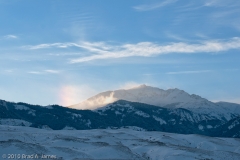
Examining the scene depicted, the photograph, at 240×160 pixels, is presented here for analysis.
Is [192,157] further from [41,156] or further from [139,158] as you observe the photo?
[41,156]

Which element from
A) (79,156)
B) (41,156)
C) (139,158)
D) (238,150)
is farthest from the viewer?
(238,150)

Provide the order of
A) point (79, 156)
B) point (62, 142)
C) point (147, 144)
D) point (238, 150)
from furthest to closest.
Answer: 1. point (238, 150)
2. point (147, 144)
3. point (62, 142)
4. point (79, 156)

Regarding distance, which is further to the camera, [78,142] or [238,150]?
[238,150]

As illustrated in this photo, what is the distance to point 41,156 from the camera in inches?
2199

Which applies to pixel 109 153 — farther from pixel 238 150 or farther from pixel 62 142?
pixel 238 150

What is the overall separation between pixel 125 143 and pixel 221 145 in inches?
996

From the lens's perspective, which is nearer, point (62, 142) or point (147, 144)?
point (62, 142)

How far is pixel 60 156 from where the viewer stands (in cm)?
5912

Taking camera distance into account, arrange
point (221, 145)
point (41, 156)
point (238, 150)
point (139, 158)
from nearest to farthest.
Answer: point (41, 156), point (139, 158), point (238, 150), point (221, 145)

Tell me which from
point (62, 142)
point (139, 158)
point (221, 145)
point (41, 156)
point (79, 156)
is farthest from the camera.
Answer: point (221, 145)

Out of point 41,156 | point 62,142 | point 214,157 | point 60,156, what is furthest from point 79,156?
point 214,157

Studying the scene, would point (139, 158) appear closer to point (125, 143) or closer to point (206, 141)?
point (125, 143)

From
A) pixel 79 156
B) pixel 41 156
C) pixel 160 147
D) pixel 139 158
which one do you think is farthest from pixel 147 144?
pixel 41 156

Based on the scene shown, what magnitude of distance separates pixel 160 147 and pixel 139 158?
8769 mm
